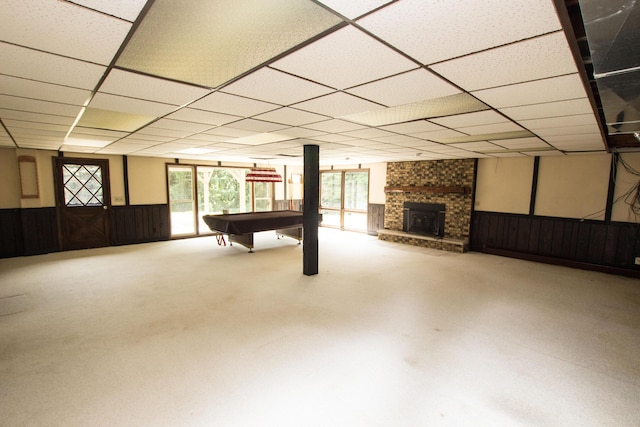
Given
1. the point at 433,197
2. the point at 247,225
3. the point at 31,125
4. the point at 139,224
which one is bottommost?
the point at 139,224

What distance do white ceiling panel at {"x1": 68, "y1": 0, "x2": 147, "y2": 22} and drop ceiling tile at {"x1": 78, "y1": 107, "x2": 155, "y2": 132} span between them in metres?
2.04

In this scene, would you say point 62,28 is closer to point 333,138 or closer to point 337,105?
point 337,105

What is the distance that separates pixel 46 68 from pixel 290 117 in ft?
5.99

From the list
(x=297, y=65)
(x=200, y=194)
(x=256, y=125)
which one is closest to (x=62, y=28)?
(x=297, y=65)

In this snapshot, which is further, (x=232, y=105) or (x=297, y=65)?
(x=232, y=105)

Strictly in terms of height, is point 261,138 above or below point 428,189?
above

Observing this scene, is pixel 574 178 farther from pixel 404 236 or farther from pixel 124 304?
pixel 124 304

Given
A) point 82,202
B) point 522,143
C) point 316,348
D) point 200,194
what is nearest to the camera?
point 316,348

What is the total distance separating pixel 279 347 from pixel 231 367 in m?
0.49

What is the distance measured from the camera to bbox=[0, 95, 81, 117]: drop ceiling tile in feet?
7.79

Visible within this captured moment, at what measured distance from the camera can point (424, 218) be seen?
297 inches

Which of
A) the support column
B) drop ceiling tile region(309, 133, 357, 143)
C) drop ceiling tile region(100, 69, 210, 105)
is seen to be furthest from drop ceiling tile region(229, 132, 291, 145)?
drop ceiling tile region(100, 69, 210, 105)

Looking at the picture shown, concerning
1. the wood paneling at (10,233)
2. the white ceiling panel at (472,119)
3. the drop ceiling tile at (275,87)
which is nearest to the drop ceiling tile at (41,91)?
the drop ceiling tile at (275,87)

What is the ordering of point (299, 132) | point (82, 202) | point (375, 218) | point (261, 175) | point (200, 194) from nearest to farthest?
1. point (299, 132)
2. point (261, 175)
3. point (82, 202)
4. point (375, 218)
5. point (200, 194)
